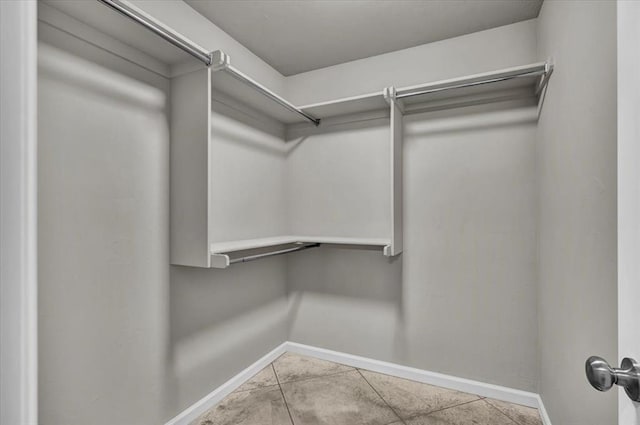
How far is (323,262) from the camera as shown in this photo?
2814mm

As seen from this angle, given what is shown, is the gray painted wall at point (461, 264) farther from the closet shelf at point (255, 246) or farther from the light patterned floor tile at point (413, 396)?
the closet shelf at point (255, 246)

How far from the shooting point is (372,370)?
2.59 m

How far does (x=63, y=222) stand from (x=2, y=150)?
768mm

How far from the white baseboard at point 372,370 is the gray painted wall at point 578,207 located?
0.94 ft

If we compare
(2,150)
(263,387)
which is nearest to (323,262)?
(263,387)

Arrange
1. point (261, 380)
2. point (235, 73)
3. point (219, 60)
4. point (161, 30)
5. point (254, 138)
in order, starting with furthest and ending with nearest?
point (254, 138)
point (261, 380)
point (235, 73)
point (219, 60)
point (161, 30)

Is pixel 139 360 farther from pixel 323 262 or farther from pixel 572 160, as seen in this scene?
pixel 572 160

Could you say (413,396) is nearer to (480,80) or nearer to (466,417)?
(466,417)

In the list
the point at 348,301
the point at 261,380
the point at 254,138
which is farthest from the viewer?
the point at 348,301

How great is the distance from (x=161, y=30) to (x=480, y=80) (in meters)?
1.82

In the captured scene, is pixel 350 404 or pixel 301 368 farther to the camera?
pixel 301 368

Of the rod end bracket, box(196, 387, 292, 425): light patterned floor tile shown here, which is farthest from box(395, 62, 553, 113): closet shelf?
box(196, 387, 292, 425): light patterned floor tile

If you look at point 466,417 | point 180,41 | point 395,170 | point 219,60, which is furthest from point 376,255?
point 180,41
